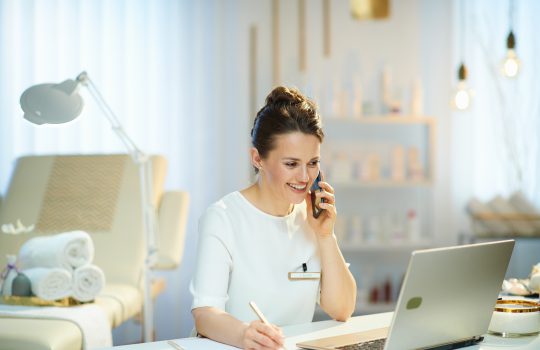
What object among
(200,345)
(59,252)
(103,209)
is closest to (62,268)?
(59,252)

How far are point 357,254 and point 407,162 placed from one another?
666mm

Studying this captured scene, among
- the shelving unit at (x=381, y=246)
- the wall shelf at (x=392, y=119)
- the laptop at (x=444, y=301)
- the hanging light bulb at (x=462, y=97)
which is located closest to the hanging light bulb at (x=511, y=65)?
the hanging light bulb at (x=462, y=97)

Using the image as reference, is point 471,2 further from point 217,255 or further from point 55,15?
point 217,255

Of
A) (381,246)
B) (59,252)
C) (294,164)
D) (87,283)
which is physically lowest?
(381,246)

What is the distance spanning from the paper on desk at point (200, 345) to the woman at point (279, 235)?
215 mm

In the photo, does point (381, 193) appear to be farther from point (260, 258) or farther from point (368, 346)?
point (368, 346)

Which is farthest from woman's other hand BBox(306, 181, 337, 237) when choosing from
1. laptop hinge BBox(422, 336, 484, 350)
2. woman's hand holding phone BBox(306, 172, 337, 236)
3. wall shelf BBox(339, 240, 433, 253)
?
wall shelf BBox(339, 240, 433, 253)

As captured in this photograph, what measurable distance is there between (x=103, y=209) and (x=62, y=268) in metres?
0.74

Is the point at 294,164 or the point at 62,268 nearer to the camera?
the point at 294,164

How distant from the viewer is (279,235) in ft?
5.92

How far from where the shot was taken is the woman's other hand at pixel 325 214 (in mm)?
1733

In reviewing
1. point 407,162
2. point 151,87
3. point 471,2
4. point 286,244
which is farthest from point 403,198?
point 286,244

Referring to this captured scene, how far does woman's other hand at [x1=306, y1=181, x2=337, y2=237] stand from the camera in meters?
1.73

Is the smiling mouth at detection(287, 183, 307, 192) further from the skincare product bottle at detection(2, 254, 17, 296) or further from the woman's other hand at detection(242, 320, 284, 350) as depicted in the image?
the skincare product bottle at detection(2, 254, 17, 296)
